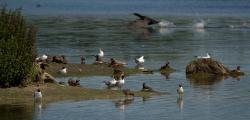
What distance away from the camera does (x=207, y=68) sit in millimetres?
46188

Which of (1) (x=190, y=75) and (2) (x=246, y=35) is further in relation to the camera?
(2) (x=246, y=35)

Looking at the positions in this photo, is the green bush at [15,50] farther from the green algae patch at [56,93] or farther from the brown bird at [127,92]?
the brown bird at [127,92]

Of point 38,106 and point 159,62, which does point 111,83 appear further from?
point 159,62

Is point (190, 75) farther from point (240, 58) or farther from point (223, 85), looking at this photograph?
point (240, 58)

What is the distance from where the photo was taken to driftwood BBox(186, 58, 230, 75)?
46094mm

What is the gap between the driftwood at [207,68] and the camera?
46.1 metres

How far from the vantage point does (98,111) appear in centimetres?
3189

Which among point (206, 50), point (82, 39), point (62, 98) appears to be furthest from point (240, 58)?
point (62, 98)

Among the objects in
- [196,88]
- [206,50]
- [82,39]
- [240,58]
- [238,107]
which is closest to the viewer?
[238,107]

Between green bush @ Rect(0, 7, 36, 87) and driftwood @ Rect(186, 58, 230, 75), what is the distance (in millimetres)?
12648

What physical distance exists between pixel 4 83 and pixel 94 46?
30.7 meters

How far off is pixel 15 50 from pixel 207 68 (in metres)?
14.4

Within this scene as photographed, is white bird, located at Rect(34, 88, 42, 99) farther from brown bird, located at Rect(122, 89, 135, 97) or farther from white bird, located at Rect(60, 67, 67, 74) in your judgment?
white bird, located at Rect(60, 67, 67, 74)

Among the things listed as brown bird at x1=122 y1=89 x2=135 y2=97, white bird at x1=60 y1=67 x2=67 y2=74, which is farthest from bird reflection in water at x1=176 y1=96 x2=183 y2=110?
white bird at x1=60 y1=67 x2=67 y2=74
